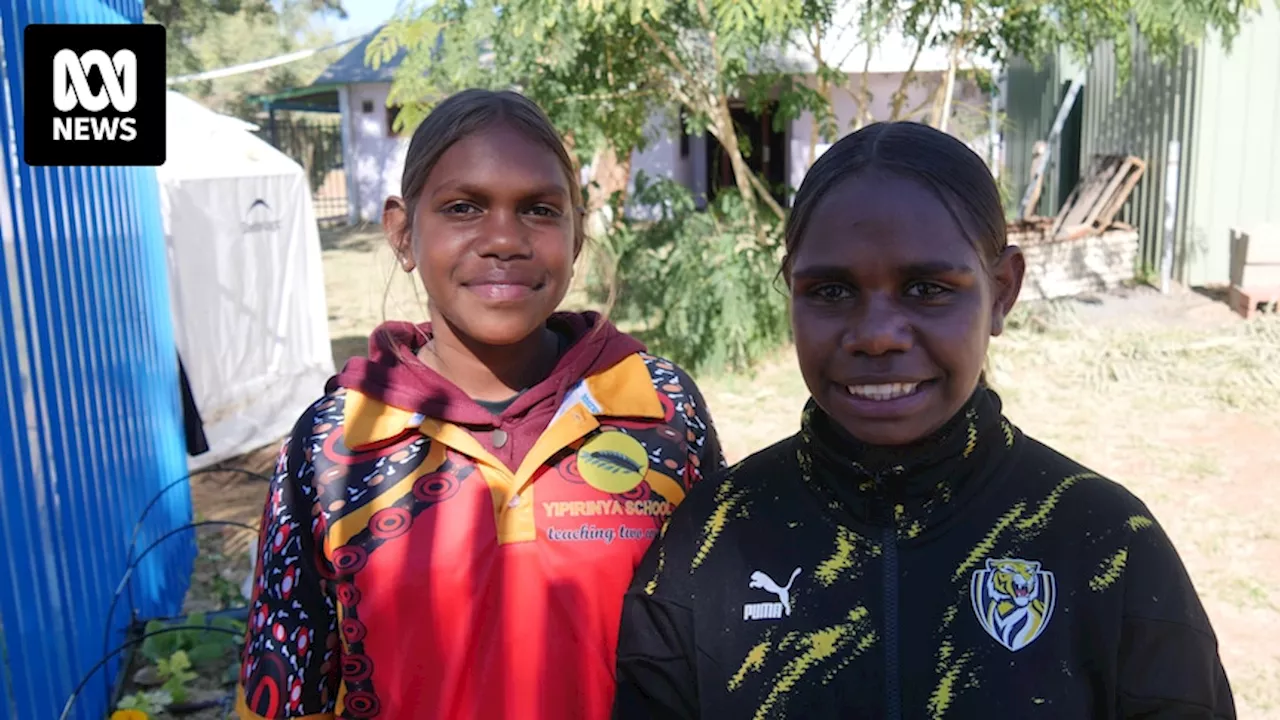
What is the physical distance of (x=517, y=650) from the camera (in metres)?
1.58

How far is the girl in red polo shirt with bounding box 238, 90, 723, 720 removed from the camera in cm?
157

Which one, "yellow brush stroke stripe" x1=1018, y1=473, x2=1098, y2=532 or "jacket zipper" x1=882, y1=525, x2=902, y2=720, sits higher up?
"yellow brush stroke stripe" x1=1018, y1=473, x2=1098, y2=532

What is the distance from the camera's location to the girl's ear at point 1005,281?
4.63 feet

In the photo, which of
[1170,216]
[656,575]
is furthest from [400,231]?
[1170,216]

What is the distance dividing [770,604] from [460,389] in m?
0.64

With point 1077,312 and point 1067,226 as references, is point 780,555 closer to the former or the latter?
point 1077,312

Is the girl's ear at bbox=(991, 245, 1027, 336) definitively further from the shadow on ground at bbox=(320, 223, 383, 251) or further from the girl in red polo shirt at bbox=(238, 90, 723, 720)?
the shadow on ground at bbox=(320, 223, 383, 251)

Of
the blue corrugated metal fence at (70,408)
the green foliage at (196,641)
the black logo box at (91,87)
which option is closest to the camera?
the blue corrugated metal fence at (70,408)

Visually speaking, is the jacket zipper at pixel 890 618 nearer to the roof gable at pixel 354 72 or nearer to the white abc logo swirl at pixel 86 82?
the white abc logo swirl at pixel 86 82

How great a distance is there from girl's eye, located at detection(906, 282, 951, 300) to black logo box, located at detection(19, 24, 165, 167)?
300cm

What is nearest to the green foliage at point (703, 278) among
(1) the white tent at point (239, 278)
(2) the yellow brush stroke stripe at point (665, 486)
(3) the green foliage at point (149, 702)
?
(1) the white tent at point (239, 278)

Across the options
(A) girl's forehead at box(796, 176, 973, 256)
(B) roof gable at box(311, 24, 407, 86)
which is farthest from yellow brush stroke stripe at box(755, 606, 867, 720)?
(B) roof gable at box(311, 24, 407, 86)

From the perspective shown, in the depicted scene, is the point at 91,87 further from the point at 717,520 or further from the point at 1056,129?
the point at 1056,129

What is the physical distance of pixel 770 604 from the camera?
53.1 inches
